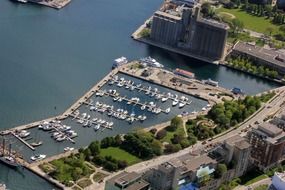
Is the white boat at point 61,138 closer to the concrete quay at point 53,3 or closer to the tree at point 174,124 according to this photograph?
the tree at point 174,124

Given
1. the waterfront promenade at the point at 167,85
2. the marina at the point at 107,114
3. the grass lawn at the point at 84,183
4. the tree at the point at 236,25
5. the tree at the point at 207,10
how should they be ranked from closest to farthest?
the grass lawn at the point at 84,183 → the marina at the point at 107,114 → the waterfront promenade at the point at 167,85 → the tree at the point at 236,25 → the tree at the point at 207,10

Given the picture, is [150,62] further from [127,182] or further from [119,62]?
[127,182]

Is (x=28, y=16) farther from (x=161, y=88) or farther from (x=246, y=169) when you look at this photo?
(x=246, y=169)

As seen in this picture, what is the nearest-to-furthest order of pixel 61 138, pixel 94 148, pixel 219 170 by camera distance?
pixel 219 170
pixel 94 148
pixel 61 138

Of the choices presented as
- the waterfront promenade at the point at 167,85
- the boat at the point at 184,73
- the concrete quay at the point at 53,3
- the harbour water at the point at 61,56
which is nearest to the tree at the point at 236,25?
the harbour water at the point at 61,56

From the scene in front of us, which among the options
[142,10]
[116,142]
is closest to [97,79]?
[116,142]

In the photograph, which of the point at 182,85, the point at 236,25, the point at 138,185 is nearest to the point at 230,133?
the point at 182,85

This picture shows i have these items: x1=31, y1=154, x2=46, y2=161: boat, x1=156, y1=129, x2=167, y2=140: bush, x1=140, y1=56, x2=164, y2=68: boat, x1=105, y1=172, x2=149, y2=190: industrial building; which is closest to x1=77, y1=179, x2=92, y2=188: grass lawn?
x1=105, y1=172, x2=149, y2=190: industrial building
